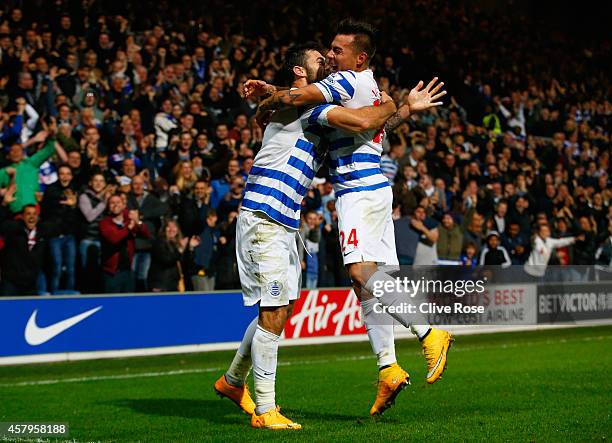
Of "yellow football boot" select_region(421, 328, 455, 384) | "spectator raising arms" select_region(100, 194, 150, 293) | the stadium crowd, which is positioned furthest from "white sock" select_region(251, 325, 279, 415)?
"spectator raising arms" select_region(100, 194, 150, 293)

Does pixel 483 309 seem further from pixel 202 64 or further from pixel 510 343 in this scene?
pixel 202 64

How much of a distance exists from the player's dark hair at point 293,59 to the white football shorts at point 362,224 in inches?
37.7

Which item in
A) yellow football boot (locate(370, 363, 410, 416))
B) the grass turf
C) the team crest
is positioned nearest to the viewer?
the grass turf

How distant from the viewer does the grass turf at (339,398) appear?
22.1 feet

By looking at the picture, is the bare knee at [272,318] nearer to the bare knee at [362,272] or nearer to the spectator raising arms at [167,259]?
the bare knee at [362,272]

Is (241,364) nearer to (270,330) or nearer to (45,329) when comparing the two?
(270,330)

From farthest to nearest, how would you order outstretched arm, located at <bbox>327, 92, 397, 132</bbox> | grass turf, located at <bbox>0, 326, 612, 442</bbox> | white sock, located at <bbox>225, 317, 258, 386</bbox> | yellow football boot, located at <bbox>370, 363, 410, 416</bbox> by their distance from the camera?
white sock, located at <bbox>225, 317, 258, 386</bbox> < yellow football boot, located at <bbox>370, 363, 410, 416</bbox> < outstretched arm, located at <bbox>327, 92, 397, 132</bbox> < grass turf, located at <bbox>0, 326, 612, 442</bbox>

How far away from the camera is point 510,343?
55.0 ft

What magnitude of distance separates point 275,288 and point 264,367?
559 millimetres

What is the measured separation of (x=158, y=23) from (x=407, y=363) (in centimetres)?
1046

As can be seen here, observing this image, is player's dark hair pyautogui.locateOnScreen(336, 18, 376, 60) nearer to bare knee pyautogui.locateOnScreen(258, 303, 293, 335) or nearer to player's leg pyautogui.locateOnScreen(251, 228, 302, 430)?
player's leg pyautogui.locateOnScreen(251, 228, 302, 430)

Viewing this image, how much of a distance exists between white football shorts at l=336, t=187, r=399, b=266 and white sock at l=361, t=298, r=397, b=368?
13.6 inches

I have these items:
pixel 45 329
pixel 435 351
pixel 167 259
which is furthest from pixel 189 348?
pixel 435 351

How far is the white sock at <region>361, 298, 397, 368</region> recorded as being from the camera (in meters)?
7.16
